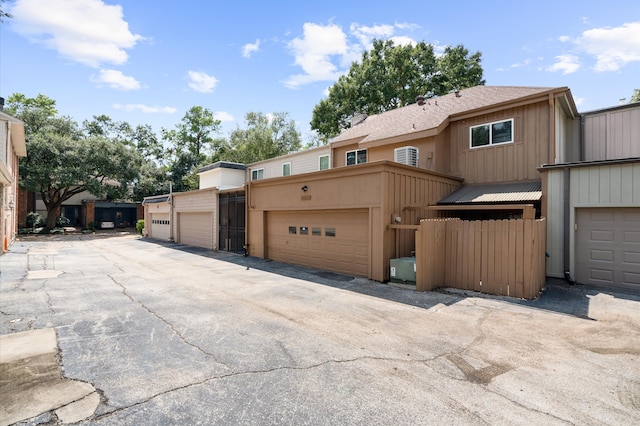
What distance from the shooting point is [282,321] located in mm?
6059

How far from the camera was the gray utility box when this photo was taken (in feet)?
28.8

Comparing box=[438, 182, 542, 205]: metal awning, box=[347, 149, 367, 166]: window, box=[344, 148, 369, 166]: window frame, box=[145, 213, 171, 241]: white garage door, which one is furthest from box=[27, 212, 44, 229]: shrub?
box=[438, 182, 542, 205]: metal awning

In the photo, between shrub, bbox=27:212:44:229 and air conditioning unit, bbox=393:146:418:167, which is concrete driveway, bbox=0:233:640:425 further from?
shrub, bbox=27:212:44:229

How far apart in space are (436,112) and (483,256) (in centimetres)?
828

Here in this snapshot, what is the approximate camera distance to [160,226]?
83.5ft

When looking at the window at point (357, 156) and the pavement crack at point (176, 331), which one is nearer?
the pavement crack at point (176, 331)

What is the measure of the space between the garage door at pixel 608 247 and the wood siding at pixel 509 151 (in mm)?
2553

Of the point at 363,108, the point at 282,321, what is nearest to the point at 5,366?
the point at 282,321

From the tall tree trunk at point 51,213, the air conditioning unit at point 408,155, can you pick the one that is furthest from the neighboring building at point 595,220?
the tall tree trunk at point 51,213

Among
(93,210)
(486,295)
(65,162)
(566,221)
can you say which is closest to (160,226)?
(65,162)

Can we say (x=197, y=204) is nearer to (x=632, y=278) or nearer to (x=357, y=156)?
(x=357, y=156)

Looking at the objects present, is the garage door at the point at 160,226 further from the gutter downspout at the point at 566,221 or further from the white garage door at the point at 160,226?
the gutter downspout at the point at 566,221

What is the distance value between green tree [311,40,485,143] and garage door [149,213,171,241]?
56.5 ft

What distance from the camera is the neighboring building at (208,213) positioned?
16938mm
